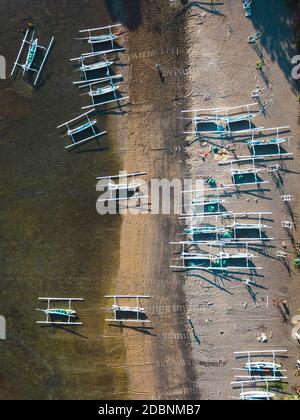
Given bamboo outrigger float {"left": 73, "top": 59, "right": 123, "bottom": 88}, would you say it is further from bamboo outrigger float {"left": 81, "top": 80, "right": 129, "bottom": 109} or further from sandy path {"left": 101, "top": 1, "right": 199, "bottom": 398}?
sandy path {"left": 101, "top": 1, "right": 199, "bottom": 398}

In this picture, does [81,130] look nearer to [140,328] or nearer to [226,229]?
[226,229]

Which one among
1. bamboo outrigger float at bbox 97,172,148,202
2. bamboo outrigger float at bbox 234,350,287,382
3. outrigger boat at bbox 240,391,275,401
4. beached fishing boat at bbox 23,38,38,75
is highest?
beached fishing boat at bbox 23,38,38,75

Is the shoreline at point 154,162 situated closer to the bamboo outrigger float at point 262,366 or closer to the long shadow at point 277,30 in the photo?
the bamboo outrigger float at point 262,366

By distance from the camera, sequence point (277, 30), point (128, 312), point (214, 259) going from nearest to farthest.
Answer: point (277, 30) < point (214, 259) < point (128, 312)

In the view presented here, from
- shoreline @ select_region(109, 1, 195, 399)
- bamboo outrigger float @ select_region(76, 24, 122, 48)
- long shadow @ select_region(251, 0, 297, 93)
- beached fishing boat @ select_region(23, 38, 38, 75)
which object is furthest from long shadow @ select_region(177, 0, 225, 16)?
beached fishing boat @ select_region(23, 38, 38, 75)

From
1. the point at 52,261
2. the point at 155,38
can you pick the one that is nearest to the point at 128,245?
the point at 52,261

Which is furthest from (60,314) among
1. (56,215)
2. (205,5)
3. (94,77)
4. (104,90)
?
(205,5)
